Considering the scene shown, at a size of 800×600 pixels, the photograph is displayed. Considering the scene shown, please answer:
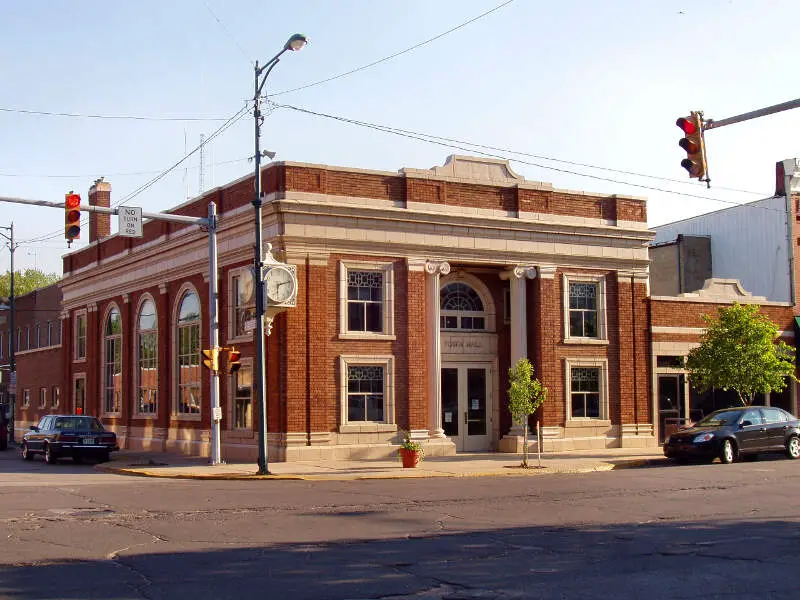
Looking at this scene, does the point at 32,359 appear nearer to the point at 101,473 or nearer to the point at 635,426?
the point at 101,473

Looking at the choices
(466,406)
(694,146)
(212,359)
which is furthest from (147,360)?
(694,146)

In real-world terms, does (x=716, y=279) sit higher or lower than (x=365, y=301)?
higher

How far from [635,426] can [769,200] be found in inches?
535

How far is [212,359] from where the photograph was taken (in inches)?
979

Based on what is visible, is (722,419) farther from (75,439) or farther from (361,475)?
(75,439)

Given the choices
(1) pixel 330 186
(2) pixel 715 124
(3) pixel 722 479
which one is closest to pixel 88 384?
(1) pixel 330 186

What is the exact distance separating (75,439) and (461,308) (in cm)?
1209

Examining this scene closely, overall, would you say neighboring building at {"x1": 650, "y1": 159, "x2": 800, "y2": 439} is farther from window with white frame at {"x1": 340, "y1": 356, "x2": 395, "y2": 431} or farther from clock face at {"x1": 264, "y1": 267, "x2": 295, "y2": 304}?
clock face at {"x1": 264, "y1": 267, "x2": 295, "y2": 304}

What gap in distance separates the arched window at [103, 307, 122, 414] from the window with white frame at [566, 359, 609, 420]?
17255 mm

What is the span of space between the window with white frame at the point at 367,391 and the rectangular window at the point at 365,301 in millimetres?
946

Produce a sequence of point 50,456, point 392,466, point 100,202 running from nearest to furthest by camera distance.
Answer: point 392,466, point 50,456, point 100,202

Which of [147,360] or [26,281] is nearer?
[147,360]

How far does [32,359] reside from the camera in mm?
51281

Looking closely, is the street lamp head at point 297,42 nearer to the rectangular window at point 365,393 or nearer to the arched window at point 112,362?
the rectangular window at point 365,393
